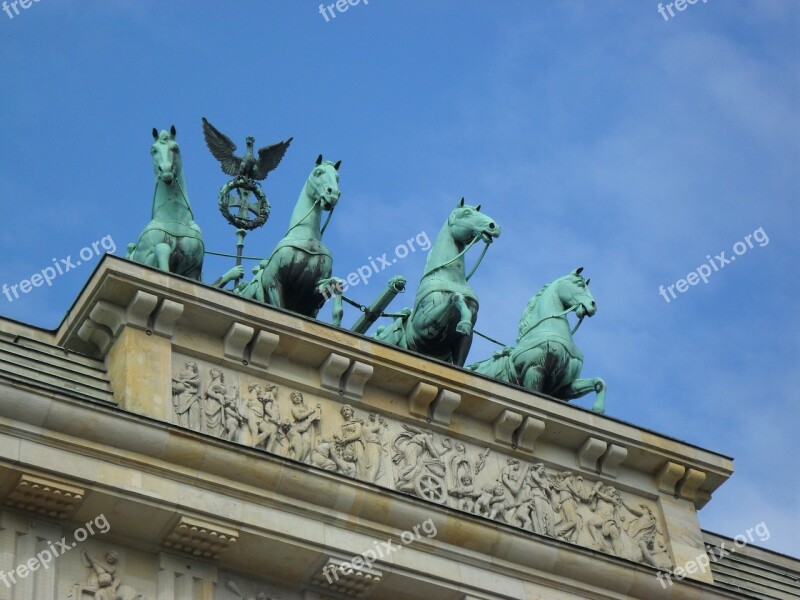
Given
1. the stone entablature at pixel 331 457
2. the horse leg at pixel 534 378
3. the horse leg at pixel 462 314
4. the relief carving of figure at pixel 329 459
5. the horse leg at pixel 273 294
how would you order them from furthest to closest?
the horse leg at pixel 534 378, the horse leg at pixel 462 314, the horse leg at pixel 273 294, the relief carving of figure at pixel 329 459, the stone entablature at pixel 331 457

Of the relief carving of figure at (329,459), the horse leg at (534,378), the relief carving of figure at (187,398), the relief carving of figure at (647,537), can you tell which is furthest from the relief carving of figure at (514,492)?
the relief carving of figure at (187,398)

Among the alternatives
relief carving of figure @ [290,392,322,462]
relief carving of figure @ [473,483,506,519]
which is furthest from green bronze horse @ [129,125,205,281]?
relief carving of figure @ [473,483,506,519]

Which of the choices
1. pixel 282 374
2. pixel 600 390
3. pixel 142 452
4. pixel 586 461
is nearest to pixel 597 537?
pixel 586 461

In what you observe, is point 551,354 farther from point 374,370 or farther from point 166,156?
point 166,156

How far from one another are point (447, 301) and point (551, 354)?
1.65 meters

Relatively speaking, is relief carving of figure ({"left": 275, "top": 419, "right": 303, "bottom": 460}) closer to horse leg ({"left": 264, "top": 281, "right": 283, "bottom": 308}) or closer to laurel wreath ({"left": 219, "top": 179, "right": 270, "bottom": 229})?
horse leg ({"left": 264, "top": 281, "right": 283, "bottom": 308})

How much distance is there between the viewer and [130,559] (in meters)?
22.0

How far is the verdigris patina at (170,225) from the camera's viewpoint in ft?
82.6

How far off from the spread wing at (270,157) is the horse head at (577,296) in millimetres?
4292

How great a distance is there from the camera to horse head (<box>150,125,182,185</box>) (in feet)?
83.8

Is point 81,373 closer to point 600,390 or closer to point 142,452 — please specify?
point 142,452

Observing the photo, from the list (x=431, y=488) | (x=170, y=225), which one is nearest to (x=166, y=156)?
(x=170, y=225)

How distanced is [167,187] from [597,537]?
6696mm

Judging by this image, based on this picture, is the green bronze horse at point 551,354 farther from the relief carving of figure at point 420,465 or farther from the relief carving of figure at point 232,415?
the relief carving of figure at point 232,415
